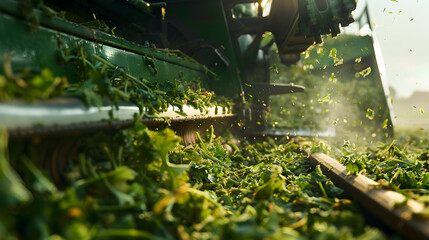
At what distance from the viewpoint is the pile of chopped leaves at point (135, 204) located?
2.47ft

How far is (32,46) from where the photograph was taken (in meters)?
1.36

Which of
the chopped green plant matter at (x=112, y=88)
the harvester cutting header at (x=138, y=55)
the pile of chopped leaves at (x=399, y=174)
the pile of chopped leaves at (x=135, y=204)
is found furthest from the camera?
the pile of chopped leaves at (x=399, y=174)

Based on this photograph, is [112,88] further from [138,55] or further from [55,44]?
[138,55]

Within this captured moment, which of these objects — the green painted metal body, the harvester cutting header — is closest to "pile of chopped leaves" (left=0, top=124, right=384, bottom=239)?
the harvester cutting header

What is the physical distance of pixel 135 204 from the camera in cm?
93

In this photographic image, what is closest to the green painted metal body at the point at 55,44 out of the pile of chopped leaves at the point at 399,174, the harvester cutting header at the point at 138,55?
the harvester cutting header at the point at 138,55

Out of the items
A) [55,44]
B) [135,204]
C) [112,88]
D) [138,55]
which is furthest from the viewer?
[138,55]

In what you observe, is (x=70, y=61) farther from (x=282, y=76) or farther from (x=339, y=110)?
(x=282, y=76)

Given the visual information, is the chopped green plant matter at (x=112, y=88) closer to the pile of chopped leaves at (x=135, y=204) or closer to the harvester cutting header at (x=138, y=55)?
the harvester cutting header at (x=138, y=55)

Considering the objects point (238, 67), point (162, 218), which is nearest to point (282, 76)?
point (238, 67)

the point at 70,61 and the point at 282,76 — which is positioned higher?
the point at 282,76

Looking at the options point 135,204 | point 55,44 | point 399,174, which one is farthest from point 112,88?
point 399,174

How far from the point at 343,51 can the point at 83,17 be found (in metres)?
6.46

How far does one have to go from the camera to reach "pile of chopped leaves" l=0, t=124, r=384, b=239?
75 cm
